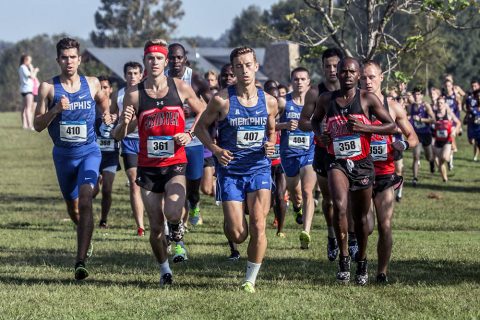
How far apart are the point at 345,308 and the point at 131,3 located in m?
97.4

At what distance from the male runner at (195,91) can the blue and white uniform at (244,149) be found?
2772 millimetres

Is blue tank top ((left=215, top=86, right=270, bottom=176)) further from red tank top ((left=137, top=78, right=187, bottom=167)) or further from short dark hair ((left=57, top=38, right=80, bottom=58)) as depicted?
short dark hair ((left=57, top=38, right=80, bottom=58))

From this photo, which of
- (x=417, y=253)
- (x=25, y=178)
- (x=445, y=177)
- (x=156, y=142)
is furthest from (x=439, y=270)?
(x=25, y=178)

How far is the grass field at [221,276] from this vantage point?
338 inches

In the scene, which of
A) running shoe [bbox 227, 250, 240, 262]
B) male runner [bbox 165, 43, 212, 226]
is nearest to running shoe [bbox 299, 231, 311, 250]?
running shoe [bbox 227, 250, 240, 262]

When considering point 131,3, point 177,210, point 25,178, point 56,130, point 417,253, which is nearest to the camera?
point 177,210

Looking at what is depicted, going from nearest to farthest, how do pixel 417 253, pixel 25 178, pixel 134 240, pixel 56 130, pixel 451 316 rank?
1. pixel 451 316
2. pixel 56 130
3. pixel 417 253
4. pixel 134 240
5. pixel 25 178

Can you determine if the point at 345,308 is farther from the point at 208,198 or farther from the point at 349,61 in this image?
the point at 208,198

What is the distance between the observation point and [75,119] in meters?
11.1

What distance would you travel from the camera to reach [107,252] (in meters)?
13.0

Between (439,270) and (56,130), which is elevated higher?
A: (56,130)

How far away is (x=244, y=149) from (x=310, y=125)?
129cm

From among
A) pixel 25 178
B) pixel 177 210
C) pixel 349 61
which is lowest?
pixel 25 178

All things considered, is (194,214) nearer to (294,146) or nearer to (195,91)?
(294,146)
